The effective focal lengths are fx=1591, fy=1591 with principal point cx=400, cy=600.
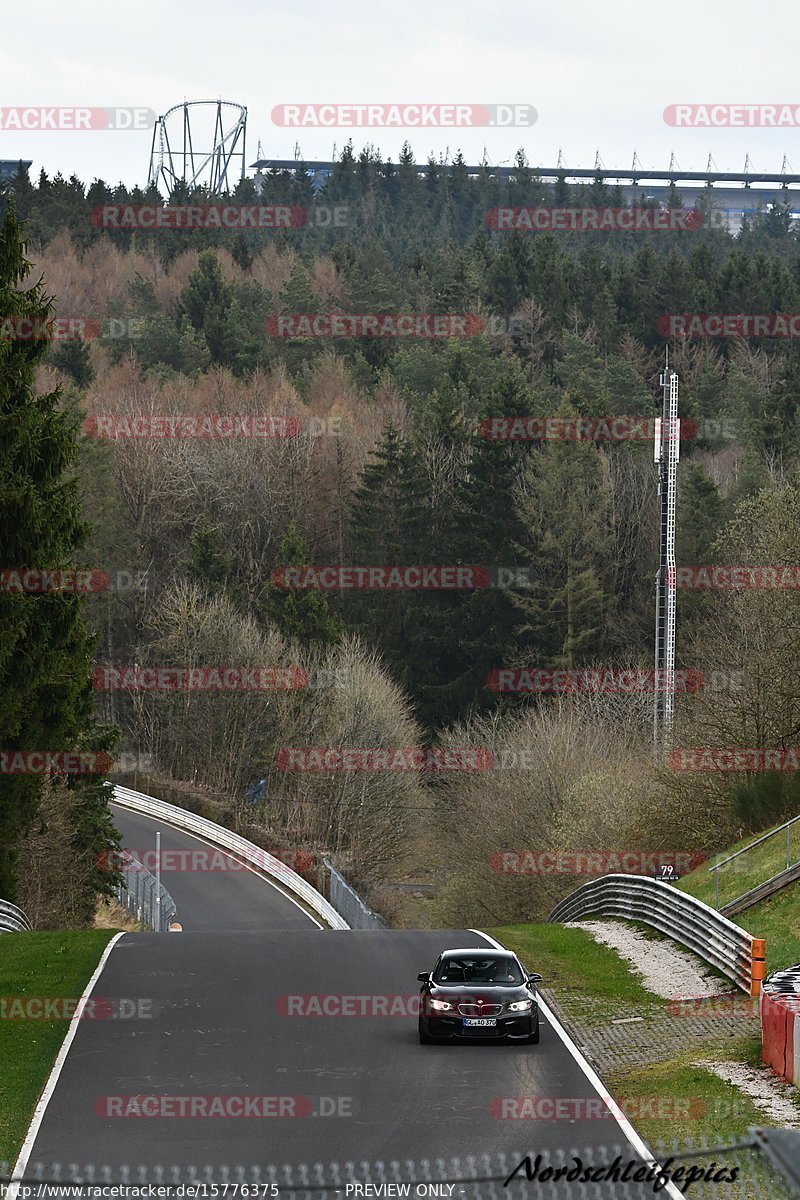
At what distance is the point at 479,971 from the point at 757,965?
3.67 m

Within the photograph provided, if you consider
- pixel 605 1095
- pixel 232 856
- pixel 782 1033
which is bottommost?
pixel 232 856

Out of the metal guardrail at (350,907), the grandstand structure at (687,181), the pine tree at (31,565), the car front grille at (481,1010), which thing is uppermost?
the grandstand structure at (687,181)

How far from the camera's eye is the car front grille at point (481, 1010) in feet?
59.6

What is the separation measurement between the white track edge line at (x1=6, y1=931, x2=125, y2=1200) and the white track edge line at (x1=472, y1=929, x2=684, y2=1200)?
491 centimetres

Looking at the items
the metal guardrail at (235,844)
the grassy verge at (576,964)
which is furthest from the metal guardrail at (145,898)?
the grassy verge at (576,964)

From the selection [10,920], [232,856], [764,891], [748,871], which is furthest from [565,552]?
[764,891]

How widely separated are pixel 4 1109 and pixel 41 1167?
2.35 meters

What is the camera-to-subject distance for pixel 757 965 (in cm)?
2002

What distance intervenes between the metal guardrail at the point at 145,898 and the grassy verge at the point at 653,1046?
75.2ft

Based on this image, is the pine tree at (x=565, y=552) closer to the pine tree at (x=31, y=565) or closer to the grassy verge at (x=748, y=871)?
the grassy verge at (x=748, y=871)

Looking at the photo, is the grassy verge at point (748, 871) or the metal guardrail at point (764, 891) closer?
the metal guardrail at point (764, 891)

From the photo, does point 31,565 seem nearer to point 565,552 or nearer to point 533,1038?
point 533,1038

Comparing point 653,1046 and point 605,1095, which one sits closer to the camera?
point 605,1095

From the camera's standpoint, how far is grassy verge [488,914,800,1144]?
47.6ft
